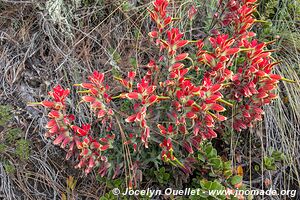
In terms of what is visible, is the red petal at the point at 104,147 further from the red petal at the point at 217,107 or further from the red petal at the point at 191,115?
the red petal at the point at 217,107

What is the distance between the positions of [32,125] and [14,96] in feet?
0.72

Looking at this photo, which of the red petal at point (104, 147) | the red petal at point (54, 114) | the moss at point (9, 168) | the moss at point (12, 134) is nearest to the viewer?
the red petal at point (54, 114)

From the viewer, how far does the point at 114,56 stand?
7.29ft

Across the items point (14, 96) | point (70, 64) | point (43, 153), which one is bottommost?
point (43, 153)

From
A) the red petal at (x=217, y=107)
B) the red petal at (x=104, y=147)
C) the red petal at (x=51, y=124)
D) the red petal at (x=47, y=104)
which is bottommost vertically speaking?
the red petal at (x=104, y=147)

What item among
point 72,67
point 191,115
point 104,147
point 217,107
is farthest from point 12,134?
point 217,107

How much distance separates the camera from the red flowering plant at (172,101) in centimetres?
161

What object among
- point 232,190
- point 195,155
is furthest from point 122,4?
point 232,190

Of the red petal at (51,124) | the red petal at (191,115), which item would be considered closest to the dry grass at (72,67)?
the red petal at (51,124)

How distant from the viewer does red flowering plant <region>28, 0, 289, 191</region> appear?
161cm

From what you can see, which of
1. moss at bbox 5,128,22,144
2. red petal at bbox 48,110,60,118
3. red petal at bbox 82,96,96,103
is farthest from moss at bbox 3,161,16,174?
red petal at bbox 82,96,96,103

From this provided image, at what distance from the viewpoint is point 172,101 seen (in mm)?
1688

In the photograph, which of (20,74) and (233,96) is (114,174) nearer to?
(233,96)

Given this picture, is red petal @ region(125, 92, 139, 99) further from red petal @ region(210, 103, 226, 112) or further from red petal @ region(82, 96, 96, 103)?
red petal @ region(210, 103, 226, 112)
